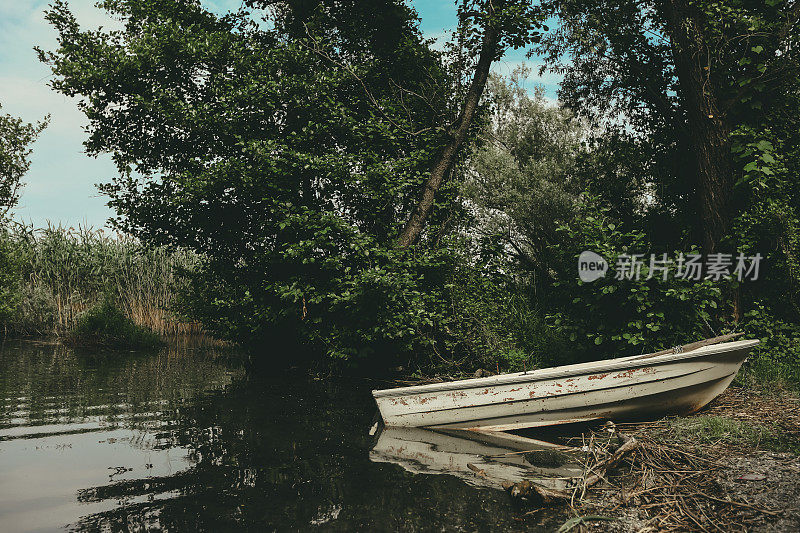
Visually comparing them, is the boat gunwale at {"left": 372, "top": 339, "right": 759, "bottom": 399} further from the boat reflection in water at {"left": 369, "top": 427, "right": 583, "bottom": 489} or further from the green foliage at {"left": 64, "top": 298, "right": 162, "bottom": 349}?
the green foliage at {"left": 64, "top": 298, "right": 162, "bottom": 349}

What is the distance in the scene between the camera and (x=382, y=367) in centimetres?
1155

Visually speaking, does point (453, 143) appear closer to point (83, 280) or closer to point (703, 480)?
point (703, 480)

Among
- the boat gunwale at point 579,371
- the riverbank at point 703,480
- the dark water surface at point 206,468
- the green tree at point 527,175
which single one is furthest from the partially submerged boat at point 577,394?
the green tree at point 527,175

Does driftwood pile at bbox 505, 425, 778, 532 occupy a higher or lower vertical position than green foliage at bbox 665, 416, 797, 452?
lower

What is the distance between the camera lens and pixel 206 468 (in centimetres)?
562

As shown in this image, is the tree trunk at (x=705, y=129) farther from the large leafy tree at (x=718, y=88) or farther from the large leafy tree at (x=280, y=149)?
the large leafy tree at (x=280, y=149)

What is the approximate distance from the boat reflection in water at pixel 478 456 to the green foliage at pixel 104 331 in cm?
1036

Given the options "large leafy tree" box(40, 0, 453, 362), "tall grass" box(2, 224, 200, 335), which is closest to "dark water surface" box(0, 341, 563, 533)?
"large leafy tree" box(40, 0, 453, 362)

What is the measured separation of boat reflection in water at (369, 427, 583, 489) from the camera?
221 inches

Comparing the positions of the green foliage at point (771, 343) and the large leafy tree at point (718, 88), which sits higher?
the large leafy tree at point (718, 88)

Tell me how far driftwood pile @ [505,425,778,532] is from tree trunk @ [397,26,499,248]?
6.27 meters

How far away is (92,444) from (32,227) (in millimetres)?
12696

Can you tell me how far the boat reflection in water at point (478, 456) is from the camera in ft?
18.4

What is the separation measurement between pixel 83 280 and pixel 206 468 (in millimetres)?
12934
